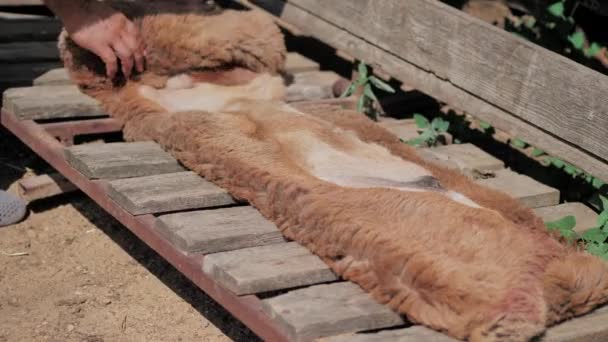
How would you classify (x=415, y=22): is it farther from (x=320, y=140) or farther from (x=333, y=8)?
(x=320, y=140)

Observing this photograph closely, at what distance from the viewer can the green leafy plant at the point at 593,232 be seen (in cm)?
352

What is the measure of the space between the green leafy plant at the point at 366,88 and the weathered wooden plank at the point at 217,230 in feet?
4.97

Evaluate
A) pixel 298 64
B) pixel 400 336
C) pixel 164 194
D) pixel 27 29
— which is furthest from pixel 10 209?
pixel 400 336

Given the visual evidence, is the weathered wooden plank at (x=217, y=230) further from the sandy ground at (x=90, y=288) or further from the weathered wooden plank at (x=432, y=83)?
the weathered wooden plank at (x=432, y=83)

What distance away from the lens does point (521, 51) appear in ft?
13.0

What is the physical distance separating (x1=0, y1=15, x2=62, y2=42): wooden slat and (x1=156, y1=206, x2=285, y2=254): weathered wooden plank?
2321mm

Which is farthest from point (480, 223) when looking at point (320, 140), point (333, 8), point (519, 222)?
point (333, 8)

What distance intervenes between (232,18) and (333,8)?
2.39 feet

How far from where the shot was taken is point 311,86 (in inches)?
196

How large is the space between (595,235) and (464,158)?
790mm

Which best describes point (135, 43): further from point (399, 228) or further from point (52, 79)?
point (399, 228)

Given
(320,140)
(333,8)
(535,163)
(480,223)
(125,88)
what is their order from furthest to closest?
1. (333,8)
2. (535,163)
3. (125,88)
4. (320,140)
5. (480,223)

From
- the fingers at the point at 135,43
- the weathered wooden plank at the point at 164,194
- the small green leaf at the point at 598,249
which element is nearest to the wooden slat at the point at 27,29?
the fingers at the point at 135,43

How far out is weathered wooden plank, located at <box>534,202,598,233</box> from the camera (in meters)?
3.74
